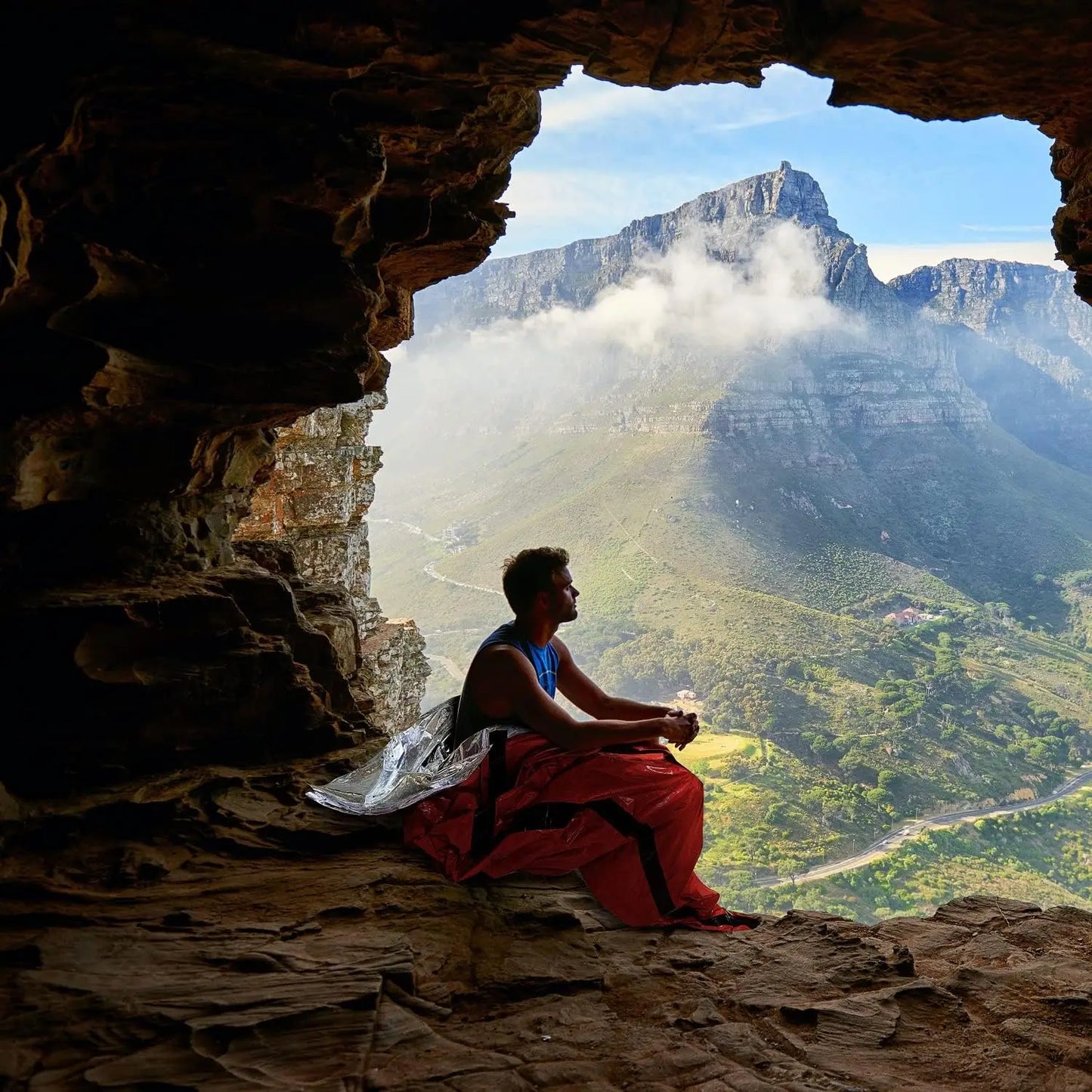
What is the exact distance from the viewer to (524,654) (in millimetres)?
5699

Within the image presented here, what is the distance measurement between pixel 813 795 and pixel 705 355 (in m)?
64.8

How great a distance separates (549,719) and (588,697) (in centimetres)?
102

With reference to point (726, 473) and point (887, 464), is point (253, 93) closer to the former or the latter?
point (726, 473)

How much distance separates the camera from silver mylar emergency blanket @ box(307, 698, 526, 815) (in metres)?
5.57

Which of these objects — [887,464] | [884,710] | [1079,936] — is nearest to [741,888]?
[884,710]

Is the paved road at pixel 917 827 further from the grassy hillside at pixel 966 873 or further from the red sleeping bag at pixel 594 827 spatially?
the red sleeping bag at pixel 594 827

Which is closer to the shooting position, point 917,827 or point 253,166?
point 253,166

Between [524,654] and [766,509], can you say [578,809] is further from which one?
[766,509]

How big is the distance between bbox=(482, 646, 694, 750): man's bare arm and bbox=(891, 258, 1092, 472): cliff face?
120914mm

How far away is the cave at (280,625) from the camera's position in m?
3.88

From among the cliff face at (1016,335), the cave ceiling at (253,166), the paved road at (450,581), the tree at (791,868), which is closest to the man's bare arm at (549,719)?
the cave ceiling at (253,166)

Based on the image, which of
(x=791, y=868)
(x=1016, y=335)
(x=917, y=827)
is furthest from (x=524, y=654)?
(x=1016, y=335)

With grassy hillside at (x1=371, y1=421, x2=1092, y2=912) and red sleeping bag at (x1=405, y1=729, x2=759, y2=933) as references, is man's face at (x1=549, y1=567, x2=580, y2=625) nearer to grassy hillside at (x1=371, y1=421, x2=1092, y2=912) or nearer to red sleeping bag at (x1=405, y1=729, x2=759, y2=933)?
red sleeping bag at (x1=405, y1=729, x2=759, y2=933)

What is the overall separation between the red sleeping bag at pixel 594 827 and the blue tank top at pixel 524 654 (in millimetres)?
352
